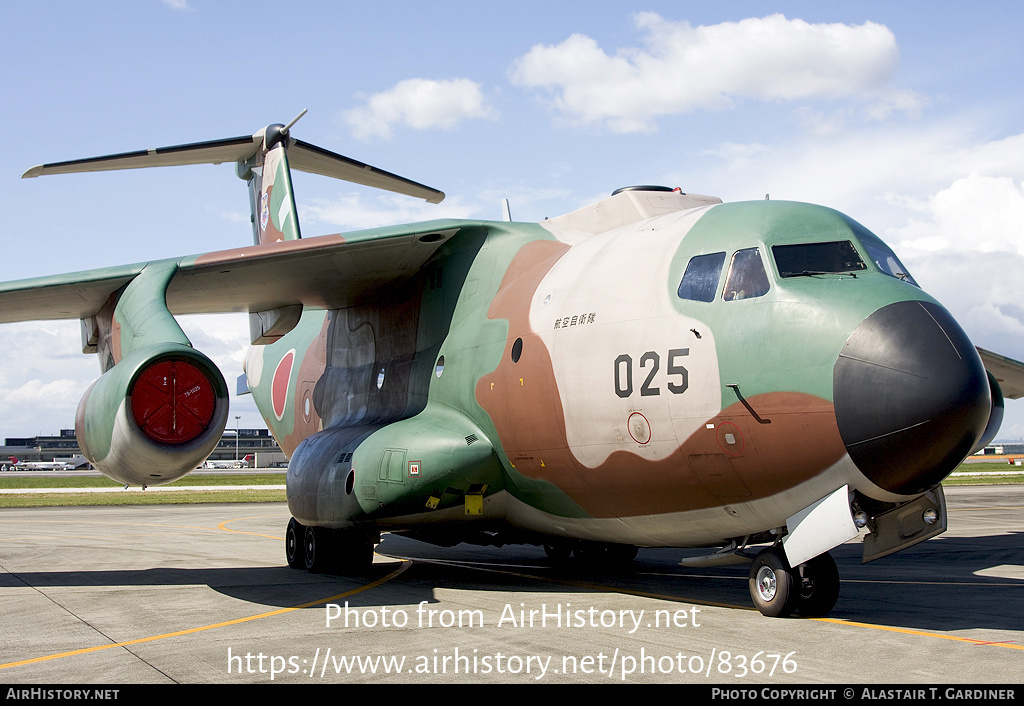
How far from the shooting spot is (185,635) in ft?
24.8

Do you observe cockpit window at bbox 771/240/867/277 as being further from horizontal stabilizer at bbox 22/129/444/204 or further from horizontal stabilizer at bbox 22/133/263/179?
horizontal stabilizer at bbox 22/133/263/179

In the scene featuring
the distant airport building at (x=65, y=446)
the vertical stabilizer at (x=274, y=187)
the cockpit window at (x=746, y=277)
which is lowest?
the distant airport building at (x=65, y=446)

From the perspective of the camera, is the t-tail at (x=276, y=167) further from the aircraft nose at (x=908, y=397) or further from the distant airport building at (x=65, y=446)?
the distant airport building at (x=65, y=446)

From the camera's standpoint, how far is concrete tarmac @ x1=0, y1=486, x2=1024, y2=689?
19.9 ft

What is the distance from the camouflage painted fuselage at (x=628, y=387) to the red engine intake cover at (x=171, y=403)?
228cm

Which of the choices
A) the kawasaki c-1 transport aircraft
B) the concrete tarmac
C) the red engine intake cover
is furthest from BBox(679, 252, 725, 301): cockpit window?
the red engine intake cover

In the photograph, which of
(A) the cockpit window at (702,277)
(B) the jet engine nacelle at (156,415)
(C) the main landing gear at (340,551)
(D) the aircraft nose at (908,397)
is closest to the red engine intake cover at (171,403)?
(B) the jet engine nacelle at (156,415)

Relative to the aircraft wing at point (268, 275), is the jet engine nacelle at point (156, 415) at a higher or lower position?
lower

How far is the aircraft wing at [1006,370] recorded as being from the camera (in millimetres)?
14484

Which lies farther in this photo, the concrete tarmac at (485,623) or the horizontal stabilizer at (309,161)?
the horizontal stabilizer at (309,161)

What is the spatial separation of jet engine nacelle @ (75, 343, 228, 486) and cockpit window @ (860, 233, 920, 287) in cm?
637

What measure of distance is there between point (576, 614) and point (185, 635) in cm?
345

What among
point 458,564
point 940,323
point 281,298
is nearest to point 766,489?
point 940,323
